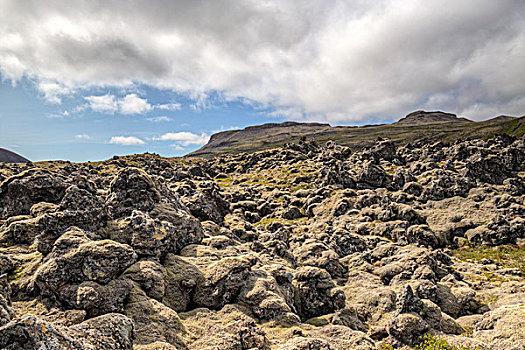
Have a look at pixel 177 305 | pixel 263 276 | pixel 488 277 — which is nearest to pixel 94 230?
pixel 177 305

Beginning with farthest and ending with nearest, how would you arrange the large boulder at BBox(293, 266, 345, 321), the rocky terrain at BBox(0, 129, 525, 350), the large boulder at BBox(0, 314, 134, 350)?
the large boulder at BBox(293, 266, 345, 321)
the rocky terrain at BBox(0, 129, 525, 350)
the large boulder at BBox(0, 314, 134, 350)

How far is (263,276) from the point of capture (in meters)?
20.9

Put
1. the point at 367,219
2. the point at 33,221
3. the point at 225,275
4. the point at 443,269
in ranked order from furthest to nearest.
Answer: the point at 367,219 → the point at 443,269 → the point at 33,221 → the point at 225,275

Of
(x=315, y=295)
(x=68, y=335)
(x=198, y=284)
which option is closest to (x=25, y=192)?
(x=198, y=284)

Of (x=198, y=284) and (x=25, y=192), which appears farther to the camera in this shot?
(x=25, y=192)

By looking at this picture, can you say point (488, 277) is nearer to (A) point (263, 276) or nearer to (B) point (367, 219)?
(B) point (367, 219)

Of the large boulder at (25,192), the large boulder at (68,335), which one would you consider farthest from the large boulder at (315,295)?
the large boulder at (25,192)

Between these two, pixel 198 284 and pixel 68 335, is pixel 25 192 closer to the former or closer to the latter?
pixel 198 284

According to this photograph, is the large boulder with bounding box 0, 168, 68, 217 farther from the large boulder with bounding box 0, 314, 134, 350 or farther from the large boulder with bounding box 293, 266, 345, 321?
the large boulder with bounding box 293, 266, 345, 321

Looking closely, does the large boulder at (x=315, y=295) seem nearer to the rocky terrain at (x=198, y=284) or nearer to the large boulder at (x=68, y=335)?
the rocky terrain at (x=198, y=284)

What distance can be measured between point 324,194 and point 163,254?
224 feet

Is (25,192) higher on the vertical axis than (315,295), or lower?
higher

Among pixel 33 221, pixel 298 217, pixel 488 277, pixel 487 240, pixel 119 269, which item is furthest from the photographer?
pixel 298 217

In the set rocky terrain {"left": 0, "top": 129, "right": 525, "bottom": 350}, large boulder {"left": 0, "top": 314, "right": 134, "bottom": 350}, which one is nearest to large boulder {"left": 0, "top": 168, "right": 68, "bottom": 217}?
rocky terrain {"left": 0, "top": 129, "right": 525, "bottom": 350}
